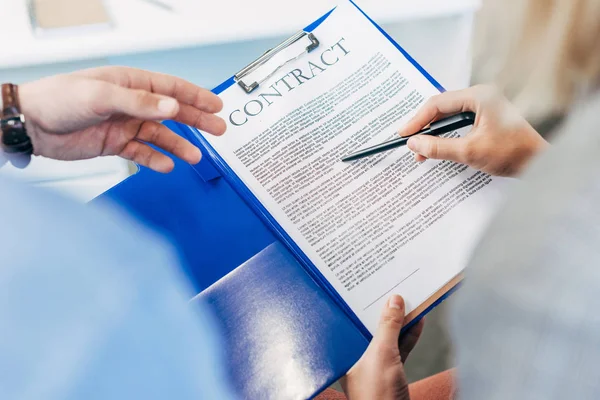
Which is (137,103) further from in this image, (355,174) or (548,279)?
(548,279)

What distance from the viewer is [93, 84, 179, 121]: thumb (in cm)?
46

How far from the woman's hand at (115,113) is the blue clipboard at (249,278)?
24 millimetres

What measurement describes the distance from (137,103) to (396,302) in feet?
0.92

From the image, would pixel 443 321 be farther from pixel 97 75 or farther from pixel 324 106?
pixel 97 75

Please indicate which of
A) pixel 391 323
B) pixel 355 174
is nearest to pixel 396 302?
pixel 391 323

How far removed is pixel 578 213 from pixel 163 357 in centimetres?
35

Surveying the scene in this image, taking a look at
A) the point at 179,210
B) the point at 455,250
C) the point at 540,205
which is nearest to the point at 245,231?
the point at 179,210

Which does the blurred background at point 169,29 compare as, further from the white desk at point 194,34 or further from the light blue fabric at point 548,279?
the light blue fabric at point 548,279

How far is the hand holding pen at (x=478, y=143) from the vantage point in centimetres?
51

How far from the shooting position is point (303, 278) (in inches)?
19.2

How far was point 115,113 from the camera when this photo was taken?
20.0 inches

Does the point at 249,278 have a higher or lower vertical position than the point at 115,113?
lower

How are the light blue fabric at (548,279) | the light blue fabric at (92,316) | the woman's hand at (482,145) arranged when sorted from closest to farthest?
the light blue fabric at (548,279) < the light blue fabric at (92,316) < the woman's hand at (482,145)

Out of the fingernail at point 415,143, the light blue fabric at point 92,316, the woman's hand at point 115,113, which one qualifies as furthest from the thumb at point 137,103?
the fingernail at point 415,143
